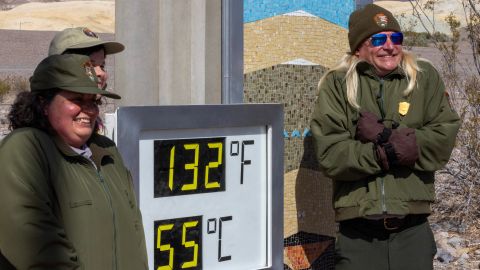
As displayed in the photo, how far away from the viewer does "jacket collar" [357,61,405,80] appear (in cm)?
432

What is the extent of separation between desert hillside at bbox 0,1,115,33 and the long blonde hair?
1685 inches

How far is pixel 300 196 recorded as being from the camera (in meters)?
5.01

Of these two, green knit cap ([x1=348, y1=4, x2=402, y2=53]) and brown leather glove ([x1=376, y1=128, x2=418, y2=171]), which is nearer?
brown leather glove ([x1=376, y1=128, x2=418, y2=171])

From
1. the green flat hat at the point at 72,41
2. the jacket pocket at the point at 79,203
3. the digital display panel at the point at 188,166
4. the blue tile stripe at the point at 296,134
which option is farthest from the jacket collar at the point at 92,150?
the blue tile stripe at the point at 296,134

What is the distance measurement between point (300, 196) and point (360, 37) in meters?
1.13

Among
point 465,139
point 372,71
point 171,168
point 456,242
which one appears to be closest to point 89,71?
point 171,168

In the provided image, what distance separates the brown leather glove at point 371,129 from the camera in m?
4.12

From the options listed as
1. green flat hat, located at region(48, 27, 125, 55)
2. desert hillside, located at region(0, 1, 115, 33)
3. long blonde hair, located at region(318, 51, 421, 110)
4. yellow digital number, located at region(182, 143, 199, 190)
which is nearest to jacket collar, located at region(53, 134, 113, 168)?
green flat hat, located at region(48, 27, 125, 55)

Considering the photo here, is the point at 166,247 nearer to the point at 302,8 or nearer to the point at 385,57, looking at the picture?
the point at 385,57

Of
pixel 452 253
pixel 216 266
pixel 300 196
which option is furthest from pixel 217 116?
pixel 452 253

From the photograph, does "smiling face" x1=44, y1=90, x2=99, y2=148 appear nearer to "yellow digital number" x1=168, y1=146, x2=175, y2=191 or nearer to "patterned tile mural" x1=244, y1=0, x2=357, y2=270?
"yellow digital number" x1=168, y1=146, x2=175, y2=191

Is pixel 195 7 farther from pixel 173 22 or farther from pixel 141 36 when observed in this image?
pixel 141 36

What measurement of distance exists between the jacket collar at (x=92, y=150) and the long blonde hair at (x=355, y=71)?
1599 mm

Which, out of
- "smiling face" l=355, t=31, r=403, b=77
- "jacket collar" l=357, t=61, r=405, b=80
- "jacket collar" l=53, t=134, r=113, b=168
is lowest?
"jacket collar" l=53, t=134, r=113, b=168
